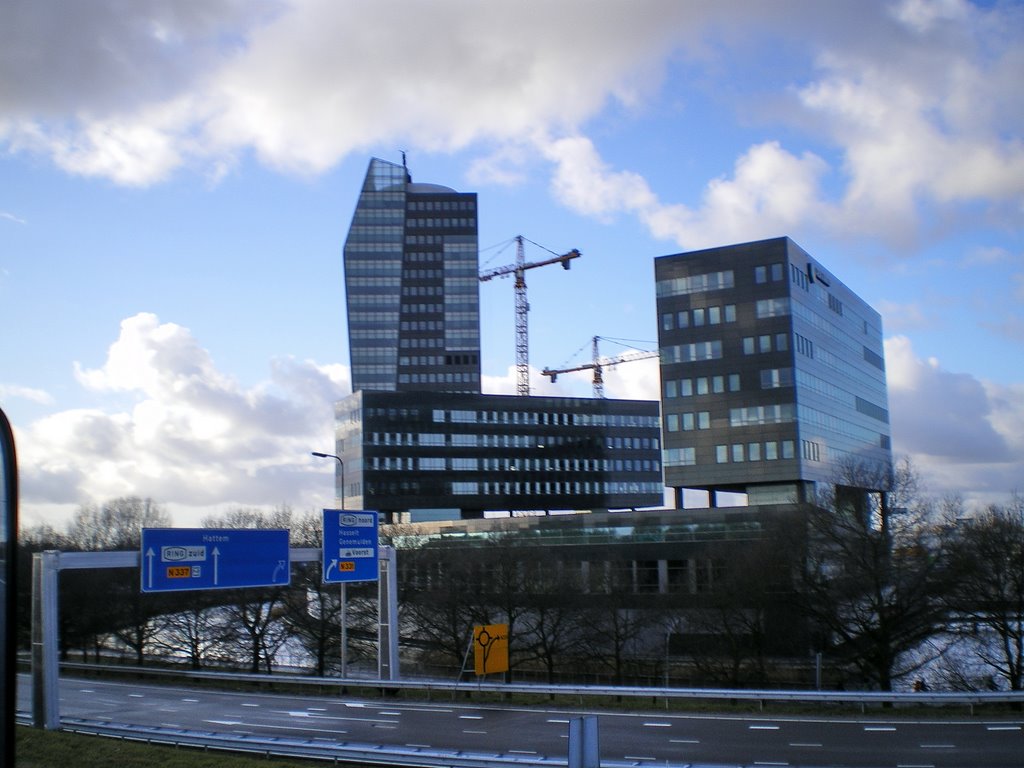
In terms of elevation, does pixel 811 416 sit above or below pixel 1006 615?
above

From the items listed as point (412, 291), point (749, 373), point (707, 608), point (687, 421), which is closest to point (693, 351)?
point (749, 373)

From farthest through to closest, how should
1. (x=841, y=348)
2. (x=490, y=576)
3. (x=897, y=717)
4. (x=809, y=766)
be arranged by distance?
1. (x=841, y=348)
2. (x=490, y=576)
3. (x=897, y=717)
4. (x=809, y=766)

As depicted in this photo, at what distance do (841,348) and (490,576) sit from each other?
1856 inches

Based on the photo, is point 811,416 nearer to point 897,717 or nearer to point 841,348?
point 841,348

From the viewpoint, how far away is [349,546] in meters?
37.9

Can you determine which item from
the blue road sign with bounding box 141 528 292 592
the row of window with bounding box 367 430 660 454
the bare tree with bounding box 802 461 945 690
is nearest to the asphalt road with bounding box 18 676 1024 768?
the blue road sign with bounding box 141 528 292 592

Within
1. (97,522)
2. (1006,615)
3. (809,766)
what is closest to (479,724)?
(809,766)

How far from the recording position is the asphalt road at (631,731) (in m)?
22.5

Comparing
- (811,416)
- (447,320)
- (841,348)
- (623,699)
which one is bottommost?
(623,699)

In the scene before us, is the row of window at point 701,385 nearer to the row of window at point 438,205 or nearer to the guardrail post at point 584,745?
the guardrail post at point 584,745

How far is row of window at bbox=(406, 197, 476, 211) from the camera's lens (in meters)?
183

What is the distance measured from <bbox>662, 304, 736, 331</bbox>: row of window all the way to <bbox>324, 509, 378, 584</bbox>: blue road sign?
50.6 metres

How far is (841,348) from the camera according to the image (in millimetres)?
91375

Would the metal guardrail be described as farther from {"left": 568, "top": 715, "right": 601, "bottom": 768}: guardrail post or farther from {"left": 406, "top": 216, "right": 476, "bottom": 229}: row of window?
{"left": 406, "top": 216, "right": 476, "bottom": 229}: row of window
